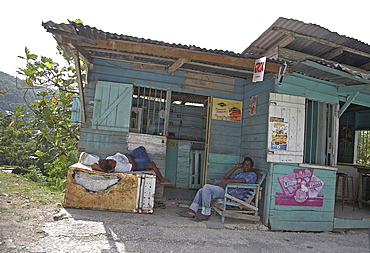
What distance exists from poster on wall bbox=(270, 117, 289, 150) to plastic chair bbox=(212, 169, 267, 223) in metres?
0.59

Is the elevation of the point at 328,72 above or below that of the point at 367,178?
above

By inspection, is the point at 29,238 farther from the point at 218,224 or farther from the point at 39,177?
the point at 39,177

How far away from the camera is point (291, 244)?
4402 mm

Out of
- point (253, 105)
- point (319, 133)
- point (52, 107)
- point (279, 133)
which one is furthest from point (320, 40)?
point (52, 107)

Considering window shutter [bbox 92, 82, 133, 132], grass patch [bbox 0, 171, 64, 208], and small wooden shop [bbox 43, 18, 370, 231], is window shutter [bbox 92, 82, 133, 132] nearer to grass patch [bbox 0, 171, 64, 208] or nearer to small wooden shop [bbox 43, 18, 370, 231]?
small wooden shop [bbox 43, 18, 370, 231]

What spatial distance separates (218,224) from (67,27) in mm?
4095

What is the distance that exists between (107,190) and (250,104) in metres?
3.52

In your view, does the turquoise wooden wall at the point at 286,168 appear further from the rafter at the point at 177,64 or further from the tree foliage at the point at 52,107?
the tree foliage at the point at 52,107

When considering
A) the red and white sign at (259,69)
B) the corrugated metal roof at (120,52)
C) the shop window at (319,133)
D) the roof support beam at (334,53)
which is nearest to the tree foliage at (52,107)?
the corrugated metal roof at (120,52)

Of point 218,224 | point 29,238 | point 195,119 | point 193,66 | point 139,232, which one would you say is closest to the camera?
point 29,238

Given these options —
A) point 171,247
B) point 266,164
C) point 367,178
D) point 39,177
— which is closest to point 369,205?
point 367,178

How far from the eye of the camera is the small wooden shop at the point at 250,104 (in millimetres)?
4836

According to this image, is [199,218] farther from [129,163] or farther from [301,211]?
[301,211]

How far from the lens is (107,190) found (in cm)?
469
